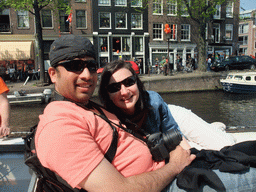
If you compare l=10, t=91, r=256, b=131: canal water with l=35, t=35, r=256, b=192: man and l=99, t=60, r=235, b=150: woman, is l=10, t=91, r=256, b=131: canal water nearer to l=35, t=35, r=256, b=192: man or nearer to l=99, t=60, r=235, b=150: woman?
l=99, t=60, r=235, b=150: woman

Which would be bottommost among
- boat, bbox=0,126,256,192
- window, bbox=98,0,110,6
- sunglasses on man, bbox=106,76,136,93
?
boat, bbox=0,126,256,192

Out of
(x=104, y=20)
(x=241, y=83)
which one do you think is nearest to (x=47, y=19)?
(x=104, y=20)

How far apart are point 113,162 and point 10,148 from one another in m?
1.06

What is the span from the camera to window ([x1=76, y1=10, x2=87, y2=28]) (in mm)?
19688

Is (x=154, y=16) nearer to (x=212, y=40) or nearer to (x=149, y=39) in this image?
(x=149, y=39)

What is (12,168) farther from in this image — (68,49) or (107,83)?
(68,49)

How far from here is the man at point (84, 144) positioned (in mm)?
972

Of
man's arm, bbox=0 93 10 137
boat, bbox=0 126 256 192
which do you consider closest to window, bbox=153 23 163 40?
man's arm, bbox=0 93 10 137

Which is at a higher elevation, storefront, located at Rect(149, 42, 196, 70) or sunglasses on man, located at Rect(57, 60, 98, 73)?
storefront, located at Rect(149, 42, 196, 70)

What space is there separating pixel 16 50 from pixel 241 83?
1619 cm

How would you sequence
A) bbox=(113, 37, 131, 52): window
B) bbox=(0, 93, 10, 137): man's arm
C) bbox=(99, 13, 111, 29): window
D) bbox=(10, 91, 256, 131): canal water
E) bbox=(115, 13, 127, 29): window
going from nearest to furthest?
bbox=(0, 93, 10, 137): man's arm < bbox=(10, 91, 256, 131): canal water < bbox=(99, 13, 111, 29): window < bbox=(115, 13, 127, 29): window < bbox=(113, 37, 131, 52): window

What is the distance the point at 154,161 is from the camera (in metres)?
1.35

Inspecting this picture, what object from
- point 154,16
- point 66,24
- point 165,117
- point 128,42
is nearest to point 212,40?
point 154,16

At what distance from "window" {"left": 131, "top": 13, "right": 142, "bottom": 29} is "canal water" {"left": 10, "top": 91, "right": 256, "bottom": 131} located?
403 inches
